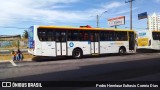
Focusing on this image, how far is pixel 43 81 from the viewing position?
1071cm

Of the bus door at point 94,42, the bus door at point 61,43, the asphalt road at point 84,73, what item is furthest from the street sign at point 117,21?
the asphalt road at point 84,73

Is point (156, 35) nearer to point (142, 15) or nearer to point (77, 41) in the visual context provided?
point (77, 41)

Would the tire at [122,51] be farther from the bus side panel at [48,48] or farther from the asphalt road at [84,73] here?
the asphalt road at [84,73]

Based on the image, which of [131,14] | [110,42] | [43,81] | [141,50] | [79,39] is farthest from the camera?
[131,14]

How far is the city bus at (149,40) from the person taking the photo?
3064 centimetres

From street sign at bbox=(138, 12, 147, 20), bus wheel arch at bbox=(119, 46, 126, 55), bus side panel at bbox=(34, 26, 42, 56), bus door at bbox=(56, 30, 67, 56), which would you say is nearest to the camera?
bus side panel at bbox=(34, 26, 42, 56)

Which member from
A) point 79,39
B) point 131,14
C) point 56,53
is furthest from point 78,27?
point 131,14

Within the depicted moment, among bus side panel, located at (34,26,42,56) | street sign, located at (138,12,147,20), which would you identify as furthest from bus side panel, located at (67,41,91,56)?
street sign, located at (138,12,147,20)

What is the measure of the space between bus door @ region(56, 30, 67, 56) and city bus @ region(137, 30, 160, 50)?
12.7m

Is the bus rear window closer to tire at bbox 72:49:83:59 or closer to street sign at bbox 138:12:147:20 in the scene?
tire at bbox 72:49:83:59

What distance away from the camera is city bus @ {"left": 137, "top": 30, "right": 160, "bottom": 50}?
30642 millimetres

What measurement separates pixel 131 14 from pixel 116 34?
15.9 meters

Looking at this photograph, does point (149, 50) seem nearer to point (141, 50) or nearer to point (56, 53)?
point (141, 50)

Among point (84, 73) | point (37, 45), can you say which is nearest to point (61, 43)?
point (37, 45)
